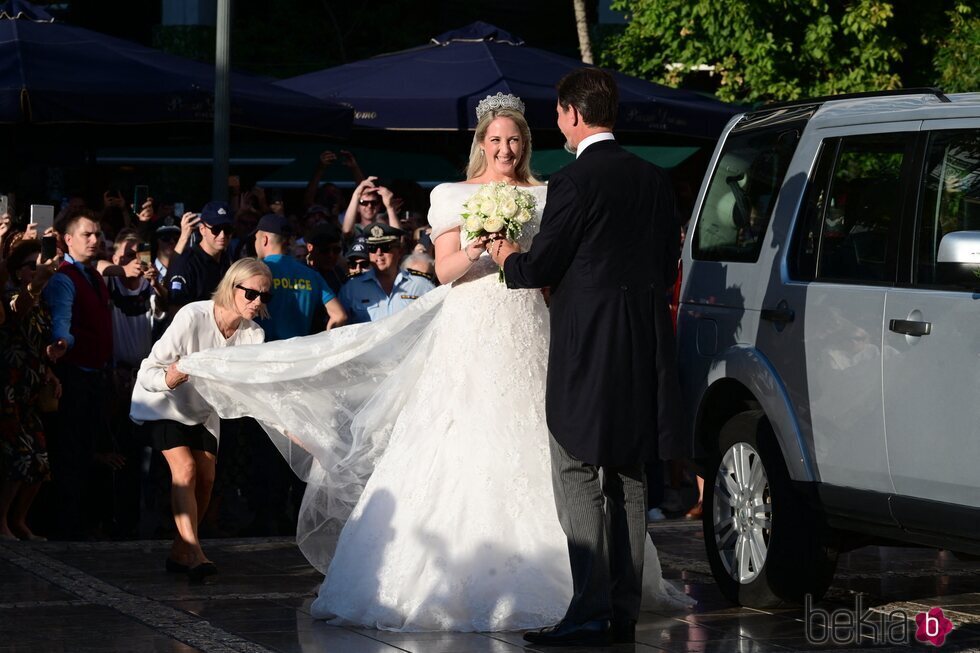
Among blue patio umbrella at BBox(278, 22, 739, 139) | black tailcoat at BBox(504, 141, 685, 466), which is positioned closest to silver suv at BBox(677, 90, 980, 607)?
black tailcoat at BBox(504, 141, 685, 466)

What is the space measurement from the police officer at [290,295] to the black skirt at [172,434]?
2028 mm

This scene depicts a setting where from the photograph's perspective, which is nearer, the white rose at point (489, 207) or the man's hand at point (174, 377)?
the white rose at point (489, 207)

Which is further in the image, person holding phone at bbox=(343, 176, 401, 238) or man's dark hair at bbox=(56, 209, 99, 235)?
person holding phone at bbox=(343, 176, 401, 238)

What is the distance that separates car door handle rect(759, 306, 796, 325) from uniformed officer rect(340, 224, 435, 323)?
12.8 ft

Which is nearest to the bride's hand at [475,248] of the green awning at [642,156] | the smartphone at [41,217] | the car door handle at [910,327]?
the car door handle at [910,327]

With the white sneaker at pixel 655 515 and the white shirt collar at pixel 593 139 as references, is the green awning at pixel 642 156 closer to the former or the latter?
the white sneaker at pixel 655 515

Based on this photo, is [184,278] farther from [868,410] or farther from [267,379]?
[868,410]

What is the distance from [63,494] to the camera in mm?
10305

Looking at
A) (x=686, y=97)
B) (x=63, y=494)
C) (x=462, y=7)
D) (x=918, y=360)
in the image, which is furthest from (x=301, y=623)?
(x=462, y=7)

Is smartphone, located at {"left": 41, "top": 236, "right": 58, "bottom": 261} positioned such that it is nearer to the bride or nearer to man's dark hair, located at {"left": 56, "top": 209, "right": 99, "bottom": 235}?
man's dark hair, located at {"left": 56, "top": 209, "right": 99, "bottom": 235}

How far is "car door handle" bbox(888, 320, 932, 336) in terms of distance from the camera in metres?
6.49

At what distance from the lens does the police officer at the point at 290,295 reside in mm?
10641

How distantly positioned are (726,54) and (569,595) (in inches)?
518

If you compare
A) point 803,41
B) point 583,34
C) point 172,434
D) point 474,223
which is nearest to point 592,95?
point 474,223
